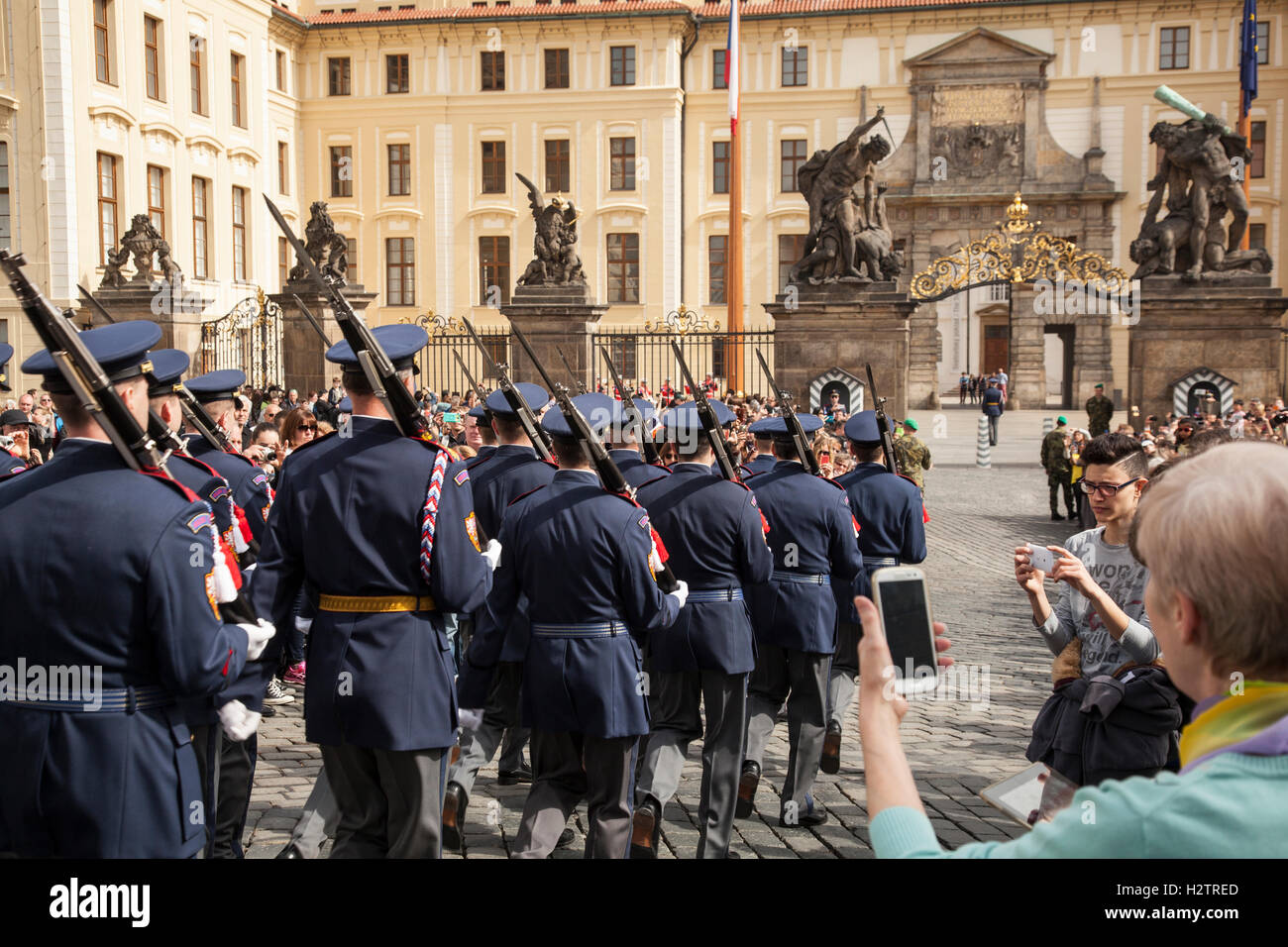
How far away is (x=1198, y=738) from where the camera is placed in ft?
5.43

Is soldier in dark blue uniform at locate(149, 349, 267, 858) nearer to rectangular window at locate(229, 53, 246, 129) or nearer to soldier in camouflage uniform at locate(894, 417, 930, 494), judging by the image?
soldier in camouflage uniform at locate(894, 417, 930, 494)

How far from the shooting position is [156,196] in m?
33.0

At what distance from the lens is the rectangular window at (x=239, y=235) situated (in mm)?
36562

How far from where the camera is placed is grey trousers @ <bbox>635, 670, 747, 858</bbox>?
552cm

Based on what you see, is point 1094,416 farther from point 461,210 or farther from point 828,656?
point 461,210

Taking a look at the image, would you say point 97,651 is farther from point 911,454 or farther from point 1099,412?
point 1099,412

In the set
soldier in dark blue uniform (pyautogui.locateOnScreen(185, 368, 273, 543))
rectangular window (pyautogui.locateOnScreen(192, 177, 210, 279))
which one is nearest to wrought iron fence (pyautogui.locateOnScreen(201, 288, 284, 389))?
rectangular window (pyautogui.locateOnScreen(192, 177, 210, 279))

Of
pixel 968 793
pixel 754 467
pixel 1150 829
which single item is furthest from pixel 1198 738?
pixel 754 467

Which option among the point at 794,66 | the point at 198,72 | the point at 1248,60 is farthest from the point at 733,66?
the point at 794,66

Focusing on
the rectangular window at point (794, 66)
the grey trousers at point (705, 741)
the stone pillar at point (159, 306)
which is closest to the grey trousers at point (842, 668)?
the grey trousers at point (705, 741)

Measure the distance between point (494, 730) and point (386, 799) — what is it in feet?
6.38

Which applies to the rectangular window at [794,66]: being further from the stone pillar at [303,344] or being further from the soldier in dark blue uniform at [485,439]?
the soldier in dark blue uniform at [485,439]

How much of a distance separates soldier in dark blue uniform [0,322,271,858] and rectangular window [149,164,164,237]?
3206cm

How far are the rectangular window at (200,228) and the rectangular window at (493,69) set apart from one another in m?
12.2
